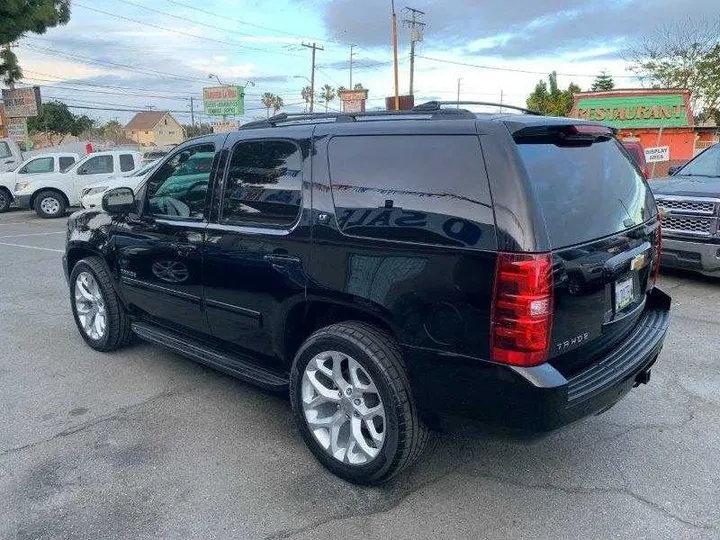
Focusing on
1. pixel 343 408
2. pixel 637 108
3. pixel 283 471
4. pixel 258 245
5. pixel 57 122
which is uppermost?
pixel 57 122

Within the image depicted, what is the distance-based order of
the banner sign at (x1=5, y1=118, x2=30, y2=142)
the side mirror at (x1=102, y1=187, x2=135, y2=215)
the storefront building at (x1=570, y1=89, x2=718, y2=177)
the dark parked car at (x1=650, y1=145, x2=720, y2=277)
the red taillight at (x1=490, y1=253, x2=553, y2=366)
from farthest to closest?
the banner sign at (x1=5, y1=118, x2=30, y2=142) → the storefront building at (x1=570, y1=89, x2=718, y2=177) → the dark parked car at (x1=650, y1=145, x2=720, y2=277) → the side mirror at (x1=102, y1=187, x2=135, y2=215) → the red taillight at (x1=490, y1=253, x2=553, y2=366)

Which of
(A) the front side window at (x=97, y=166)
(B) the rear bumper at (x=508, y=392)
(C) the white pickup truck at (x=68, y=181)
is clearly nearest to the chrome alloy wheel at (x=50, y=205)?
(C) the white pickup truck at (x=68, y=181)

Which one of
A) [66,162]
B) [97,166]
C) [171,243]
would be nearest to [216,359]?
[171,243]

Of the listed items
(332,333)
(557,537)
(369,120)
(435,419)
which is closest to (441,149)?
(369,120)

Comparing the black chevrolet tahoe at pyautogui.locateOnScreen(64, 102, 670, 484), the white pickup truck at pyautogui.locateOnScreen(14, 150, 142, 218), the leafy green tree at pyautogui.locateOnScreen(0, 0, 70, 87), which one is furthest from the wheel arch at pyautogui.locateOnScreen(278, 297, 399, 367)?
the leafy green tree at pyautogui.locateOnScreen(0, 0, 70, 87)

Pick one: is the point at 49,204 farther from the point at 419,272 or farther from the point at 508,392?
the point at 508,392

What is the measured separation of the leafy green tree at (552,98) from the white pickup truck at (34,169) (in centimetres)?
2614

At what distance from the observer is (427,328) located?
2.61m

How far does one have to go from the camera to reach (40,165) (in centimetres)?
1728

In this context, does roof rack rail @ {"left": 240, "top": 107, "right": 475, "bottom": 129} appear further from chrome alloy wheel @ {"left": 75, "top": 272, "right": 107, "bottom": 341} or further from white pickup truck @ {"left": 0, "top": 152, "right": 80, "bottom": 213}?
white pickup truck @ {"left": 0, "top": 152, "right": 80, "bottom": 213}

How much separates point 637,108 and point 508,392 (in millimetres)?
26228

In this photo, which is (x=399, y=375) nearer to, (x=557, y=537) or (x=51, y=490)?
(x=557, y=537)

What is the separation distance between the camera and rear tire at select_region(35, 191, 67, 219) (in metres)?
16.7

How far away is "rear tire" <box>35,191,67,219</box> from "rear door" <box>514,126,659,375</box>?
1710cm
